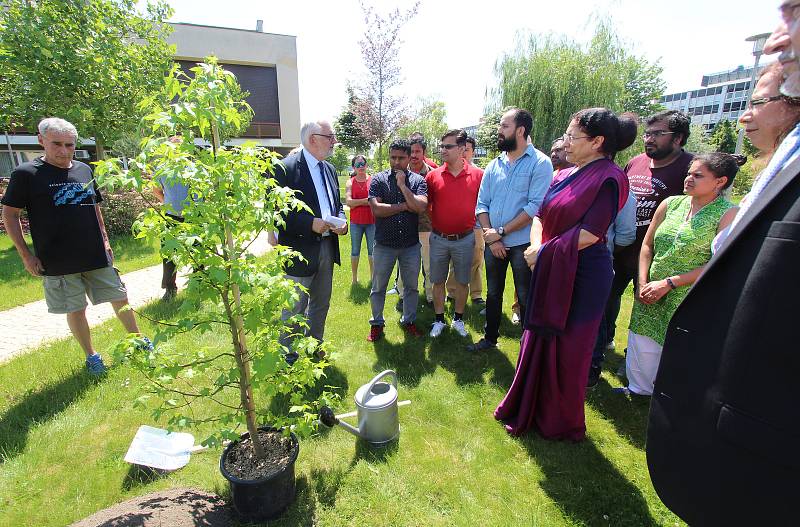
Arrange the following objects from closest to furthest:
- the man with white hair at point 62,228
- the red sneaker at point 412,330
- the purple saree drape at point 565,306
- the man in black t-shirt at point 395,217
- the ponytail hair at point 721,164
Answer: the purple saree drape at point 565,306
the ponytail hair at point 721,164
the man with white hair at point 62,228
the man in black t-shirt at point 395,217
the red sneaker at point 412,330

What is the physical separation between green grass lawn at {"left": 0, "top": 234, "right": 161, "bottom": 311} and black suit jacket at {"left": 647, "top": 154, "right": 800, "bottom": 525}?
5.51m

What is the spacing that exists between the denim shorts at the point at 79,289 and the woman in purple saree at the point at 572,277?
164 inches

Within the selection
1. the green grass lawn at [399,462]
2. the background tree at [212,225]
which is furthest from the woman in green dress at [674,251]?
the background tree at [212,225]

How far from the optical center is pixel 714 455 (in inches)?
38.9

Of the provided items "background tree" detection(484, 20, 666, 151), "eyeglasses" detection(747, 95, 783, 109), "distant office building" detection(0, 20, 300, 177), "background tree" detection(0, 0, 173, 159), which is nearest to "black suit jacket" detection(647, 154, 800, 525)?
"eyeglasses" detection(747, 95, 783, 109)

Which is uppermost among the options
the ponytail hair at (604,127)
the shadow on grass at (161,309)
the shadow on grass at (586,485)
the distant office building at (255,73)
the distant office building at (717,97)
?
the distant office building at (717,97)

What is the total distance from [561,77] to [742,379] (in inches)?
675

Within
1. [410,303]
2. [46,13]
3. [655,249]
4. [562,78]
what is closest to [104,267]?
[410,303]

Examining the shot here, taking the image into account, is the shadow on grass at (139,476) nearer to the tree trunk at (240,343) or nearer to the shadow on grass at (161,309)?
the tree trunk at (240,343)

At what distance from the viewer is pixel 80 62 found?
812cm

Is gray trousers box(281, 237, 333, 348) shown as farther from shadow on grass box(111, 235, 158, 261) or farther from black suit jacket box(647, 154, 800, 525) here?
shadow on grass box(111, 235, 158, 261)

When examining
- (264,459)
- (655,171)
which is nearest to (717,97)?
(655,171)

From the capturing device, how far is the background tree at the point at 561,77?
14984 mm

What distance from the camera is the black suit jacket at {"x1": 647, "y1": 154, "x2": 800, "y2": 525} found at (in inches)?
33.1
